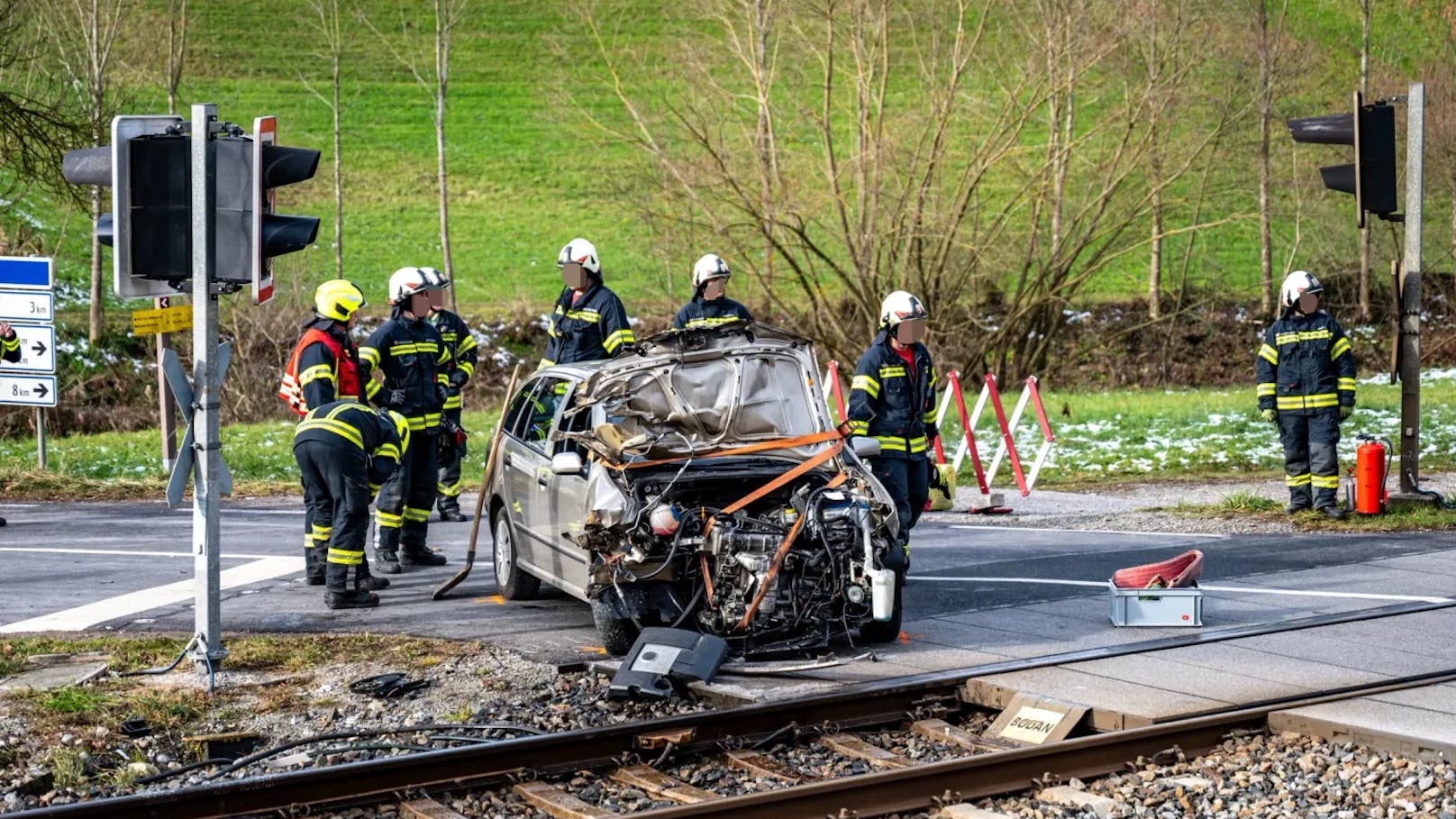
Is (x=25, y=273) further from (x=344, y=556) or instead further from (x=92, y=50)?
(x=92, y=50)

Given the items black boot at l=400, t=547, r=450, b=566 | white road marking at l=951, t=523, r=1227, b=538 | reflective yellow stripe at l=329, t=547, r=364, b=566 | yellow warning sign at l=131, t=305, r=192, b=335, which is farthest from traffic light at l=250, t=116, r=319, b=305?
white road marking at l=951, t=523, r=1227, b=538

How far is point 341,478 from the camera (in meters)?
10.7

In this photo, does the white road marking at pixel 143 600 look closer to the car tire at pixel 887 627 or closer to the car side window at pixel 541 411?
the car side window at pixel 541 411

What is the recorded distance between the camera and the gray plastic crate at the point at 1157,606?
9586 millimetres

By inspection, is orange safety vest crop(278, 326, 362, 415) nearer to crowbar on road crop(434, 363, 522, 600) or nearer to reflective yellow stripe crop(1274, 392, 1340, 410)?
crowbar on road crop(434, 363, 522, 600)

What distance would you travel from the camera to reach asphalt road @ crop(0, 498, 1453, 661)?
34.4 ft

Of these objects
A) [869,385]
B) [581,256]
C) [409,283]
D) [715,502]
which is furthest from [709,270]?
[715,502]

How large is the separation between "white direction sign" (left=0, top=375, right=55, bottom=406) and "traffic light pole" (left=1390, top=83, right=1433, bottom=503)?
12893 mm

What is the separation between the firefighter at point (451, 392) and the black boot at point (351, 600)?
1988 millimetres

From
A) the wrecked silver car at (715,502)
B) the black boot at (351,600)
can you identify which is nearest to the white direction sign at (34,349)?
the black boot at (351,600)

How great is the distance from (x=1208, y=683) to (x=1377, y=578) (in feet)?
13.0

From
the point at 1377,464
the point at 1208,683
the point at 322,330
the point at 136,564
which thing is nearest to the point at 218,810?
the point at 1208,683

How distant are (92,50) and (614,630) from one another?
951 inches

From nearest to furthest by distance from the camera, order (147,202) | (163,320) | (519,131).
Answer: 1. (147,202)
2. (163,320)
3. (519,131)
